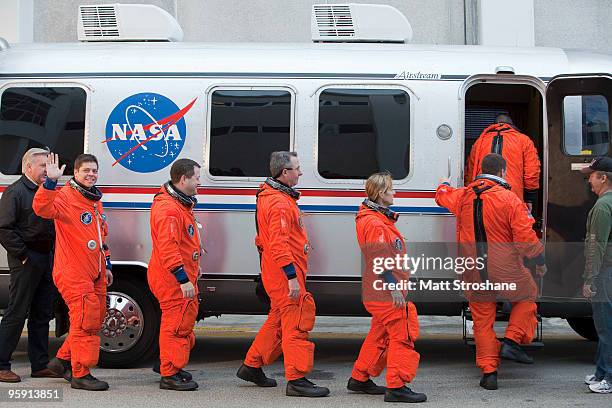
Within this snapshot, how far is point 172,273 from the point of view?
24.4 ft

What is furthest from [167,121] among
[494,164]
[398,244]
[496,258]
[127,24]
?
[496,258]

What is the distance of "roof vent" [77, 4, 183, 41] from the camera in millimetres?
9195

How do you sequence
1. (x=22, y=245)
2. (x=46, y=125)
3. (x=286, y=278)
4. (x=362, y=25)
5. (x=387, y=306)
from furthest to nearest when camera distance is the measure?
(x=362, y=25) → (x=46, y=125) → (x=22, y=245) → (x=286, y=278) → (x=387, y=306)

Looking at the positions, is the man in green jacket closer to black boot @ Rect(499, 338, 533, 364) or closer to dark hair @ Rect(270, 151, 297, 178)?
black boot @ Rect(499, 338, 533, 364)

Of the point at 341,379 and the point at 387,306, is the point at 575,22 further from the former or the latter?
the point at 387,306

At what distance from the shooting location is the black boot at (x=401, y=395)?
7.36 meters

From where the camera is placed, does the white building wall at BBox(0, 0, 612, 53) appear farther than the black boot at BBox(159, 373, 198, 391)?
Yes

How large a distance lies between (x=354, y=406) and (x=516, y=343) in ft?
5.11

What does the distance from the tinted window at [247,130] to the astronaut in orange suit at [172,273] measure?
92 cm

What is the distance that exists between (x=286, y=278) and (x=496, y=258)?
1.77m

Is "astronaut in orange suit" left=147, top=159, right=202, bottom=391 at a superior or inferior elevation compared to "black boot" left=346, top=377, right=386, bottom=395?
superior

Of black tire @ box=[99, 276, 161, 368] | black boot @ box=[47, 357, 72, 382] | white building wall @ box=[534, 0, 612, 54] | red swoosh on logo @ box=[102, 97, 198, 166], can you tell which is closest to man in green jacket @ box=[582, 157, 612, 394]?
red swoosh on logo @ box=[102, 97, 198, 166]

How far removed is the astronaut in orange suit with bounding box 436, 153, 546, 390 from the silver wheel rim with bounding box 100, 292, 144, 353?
3.01 meters

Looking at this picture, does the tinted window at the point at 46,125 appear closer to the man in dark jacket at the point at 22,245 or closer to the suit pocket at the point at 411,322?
the man in dark jacket at the point at 22,245
